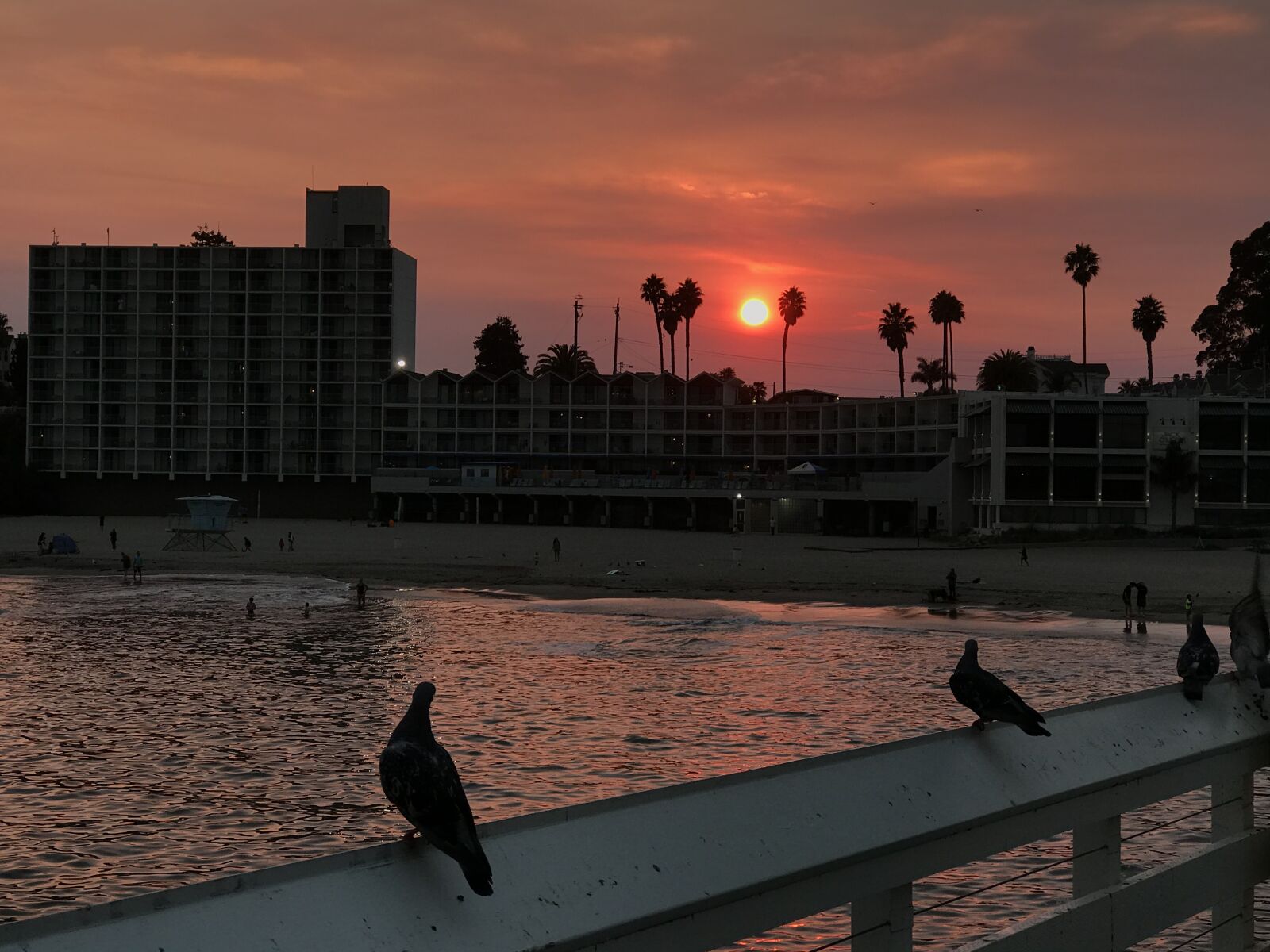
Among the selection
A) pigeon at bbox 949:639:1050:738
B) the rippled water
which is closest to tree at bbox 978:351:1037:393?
the rippled water

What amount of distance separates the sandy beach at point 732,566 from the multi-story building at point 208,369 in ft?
125

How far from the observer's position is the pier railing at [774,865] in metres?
2.21

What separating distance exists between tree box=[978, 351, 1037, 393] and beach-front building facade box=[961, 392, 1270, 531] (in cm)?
3993

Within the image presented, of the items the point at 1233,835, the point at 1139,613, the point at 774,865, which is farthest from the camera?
the point at 1139,613

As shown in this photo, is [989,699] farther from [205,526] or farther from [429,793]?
[205,526]

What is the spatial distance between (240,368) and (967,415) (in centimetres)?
8330

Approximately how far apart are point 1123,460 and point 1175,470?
3.73 metres

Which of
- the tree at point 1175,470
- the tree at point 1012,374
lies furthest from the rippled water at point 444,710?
the tree at point 1012,374

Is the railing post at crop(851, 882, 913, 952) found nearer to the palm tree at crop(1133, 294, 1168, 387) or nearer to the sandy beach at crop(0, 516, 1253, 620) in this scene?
the sandy beach at crop(0, 516, 1253, 620)

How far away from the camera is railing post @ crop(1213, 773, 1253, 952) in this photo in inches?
166

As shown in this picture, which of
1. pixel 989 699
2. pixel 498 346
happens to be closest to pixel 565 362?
pixel 498 346

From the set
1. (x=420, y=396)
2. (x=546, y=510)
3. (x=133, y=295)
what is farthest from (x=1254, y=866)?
(x=133, y=295)

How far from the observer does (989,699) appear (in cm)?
454

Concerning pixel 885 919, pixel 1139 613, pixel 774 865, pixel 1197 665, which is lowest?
pixel 1139 613
